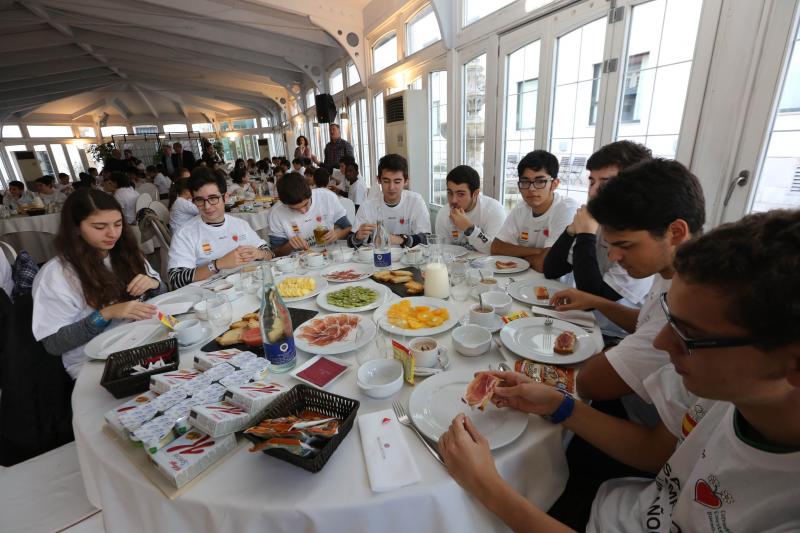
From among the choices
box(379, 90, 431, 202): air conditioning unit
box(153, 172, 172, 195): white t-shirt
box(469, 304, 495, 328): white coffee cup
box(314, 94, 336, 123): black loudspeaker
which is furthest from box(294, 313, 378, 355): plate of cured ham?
box(153, 172, 172, 195): white t-shirt

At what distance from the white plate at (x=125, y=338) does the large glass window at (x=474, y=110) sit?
396cm

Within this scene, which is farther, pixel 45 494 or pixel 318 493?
pixel 45 494

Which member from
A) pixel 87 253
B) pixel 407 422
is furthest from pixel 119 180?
pixel 407 422

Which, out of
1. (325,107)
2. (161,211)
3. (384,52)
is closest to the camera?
(161,211)

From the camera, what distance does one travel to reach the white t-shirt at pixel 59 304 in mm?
1438

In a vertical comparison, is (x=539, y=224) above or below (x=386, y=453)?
above

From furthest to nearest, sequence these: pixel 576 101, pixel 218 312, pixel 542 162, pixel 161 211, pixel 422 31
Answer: pixel 422 31 < pixel 161 211 < pixel 576 101 < pixel 542 162 < pixel 218 312

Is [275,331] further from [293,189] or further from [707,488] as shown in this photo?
[293,189]

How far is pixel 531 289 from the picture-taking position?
1.72 m

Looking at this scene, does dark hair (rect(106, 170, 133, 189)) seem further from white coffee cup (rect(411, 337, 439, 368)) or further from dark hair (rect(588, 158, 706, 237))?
dark hair (rect(588, 158, 706, 237))

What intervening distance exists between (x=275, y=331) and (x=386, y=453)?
1.83 ft

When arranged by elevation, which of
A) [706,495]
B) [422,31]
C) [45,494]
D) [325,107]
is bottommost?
[45,494]

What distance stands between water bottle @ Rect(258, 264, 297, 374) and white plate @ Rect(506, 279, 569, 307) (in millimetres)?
1033

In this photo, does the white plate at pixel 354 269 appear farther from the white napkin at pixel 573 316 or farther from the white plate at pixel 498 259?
the white napkin at pixel 573 316
